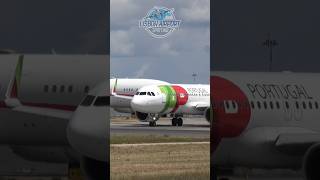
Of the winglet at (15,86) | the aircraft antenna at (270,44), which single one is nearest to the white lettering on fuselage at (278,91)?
the aircraft antenna at (270,44)

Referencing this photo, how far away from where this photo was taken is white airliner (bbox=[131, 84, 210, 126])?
16.3 feet

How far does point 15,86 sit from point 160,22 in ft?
4.14

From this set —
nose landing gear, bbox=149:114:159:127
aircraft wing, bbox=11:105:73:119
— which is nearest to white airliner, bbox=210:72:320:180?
nose landing gear, bbox=149:114:159:127

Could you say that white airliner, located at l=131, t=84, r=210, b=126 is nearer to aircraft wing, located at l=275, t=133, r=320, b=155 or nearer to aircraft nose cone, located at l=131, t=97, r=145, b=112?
aircraft nose cone, located at l=131, t=97, r=145, b=112

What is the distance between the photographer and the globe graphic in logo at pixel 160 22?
16.3 feet

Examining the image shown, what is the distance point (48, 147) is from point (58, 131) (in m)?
0.16

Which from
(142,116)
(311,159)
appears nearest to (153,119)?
(142,116)

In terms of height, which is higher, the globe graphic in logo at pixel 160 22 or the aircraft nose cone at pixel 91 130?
the globe graphic in logo at pixel 160 22

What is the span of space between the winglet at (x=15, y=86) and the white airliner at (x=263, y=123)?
5.05 feet

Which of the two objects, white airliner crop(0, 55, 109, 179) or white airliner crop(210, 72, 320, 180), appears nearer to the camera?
white airliner crop(0, 55, 109, 179)

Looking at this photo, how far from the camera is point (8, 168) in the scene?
5.17 m

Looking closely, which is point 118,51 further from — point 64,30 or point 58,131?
point 58,131

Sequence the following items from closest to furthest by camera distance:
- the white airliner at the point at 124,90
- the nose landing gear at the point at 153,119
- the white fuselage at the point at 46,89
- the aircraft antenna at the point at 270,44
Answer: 1. the white airliner at the point at 124,90
2. the white fuselage at the point at 46,89
3. the nose landing gear at the point at 153,119
4. the aircraft antenna at the point at 270,44

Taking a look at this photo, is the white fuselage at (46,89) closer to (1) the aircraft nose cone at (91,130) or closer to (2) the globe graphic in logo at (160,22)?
(1) the aircraft nose cone at (91,130)
